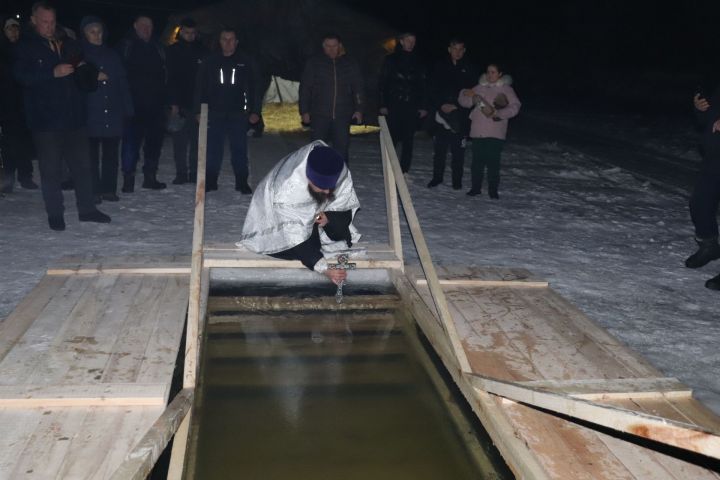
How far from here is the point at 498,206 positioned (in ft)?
25.1

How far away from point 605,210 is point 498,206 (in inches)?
48.0

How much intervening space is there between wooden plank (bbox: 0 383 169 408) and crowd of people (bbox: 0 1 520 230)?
299 centimetres

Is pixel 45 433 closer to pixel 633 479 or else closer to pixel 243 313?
pixel 243 313

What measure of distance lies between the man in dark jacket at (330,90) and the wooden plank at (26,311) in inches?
129

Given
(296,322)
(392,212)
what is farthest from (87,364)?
(392,212)

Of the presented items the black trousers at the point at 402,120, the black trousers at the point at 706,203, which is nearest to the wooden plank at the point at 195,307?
the black trousers at the point at 706,203

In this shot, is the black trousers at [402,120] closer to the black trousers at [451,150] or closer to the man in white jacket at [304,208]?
the black trousers at [451,150]

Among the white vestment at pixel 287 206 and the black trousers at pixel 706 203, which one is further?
the black trousers at pixel 706 203

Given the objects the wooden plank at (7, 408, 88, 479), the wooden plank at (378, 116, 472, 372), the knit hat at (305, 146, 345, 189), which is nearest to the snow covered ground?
the wooden plank at (378, 116, 472, 372)

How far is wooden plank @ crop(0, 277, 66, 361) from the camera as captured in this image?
3559 millimetres

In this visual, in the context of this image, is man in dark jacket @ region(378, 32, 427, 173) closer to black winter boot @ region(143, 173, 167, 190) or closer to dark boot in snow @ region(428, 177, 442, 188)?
dark boot in snow @ region(428, 177, 442, 188)

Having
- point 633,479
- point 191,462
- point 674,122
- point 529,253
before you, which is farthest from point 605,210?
point 674,122

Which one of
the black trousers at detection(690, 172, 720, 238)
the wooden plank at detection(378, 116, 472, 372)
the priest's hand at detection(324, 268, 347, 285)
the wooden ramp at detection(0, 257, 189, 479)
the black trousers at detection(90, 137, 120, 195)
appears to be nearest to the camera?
the wooden ramp at detection(0, 257, 189, 479)

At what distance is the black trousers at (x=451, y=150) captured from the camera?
7781 millimetres
